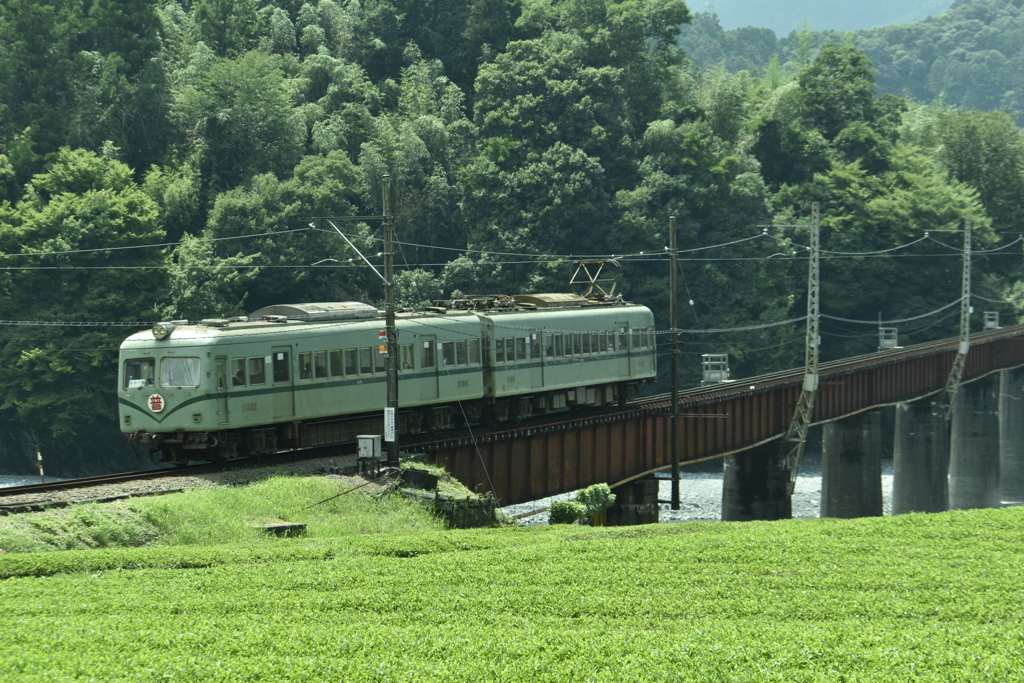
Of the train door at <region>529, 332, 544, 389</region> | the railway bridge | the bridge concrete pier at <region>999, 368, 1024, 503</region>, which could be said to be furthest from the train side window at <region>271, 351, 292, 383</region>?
the bridge concrete pier at <region>999, 368, 1024, 503</region>

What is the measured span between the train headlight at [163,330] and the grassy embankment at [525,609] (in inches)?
363

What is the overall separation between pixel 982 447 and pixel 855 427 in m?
21.2

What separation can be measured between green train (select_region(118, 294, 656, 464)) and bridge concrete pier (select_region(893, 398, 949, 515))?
1411 inches

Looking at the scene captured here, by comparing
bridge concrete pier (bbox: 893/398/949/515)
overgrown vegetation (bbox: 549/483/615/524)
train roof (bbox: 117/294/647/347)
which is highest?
train roof (bbox: 117/294/647/347)

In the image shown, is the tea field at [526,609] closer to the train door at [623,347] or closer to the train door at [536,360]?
the train door at [536,360]

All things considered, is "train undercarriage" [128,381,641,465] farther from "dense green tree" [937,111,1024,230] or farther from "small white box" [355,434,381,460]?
"dense green tree" [937,111,1024,230]

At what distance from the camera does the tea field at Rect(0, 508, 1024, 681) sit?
1448 cm

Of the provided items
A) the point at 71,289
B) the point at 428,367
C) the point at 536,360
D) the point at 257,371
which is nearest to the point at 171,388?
the point at 257,371

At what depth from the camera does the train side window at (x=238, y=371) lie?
30500 mm

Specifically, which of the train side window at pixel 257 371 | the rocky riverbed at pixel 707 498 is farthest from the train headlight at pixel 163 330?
the rocky riverbed at pixel 707 498

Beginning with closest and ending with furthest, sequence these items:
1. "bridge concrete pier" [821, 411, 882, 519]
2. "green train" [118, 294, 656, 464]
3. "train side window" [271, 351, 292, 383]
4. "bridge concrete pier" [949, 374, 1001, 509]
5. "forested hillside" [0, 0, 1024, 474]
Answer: "green train" [118, 294, 656, 464]
"train side window" [271, 351, 292, 383]
"bridge concrete pier" [821, 411, 882, 519]
"forested hillside" [0, 0, 1024, 474]
"bridge concrete pier" [949, 374, 1001, 509]

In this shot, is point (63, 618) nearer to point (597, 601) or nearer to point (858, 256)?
point (597, 601)

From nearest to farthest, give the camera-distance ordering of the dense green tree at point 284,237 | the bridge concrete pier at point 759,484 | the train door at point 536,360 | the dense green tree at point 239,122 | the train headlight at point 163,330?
the train headlight at point 163,330 < the train door at point 536,360 < the bridge concrete pier at point 759,484 < the dense green tree at point 284,237 < the dense green tree at point 239,122

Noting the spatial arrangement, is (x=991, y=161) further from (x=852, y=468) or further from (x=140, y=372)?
(x=140, y=372)
